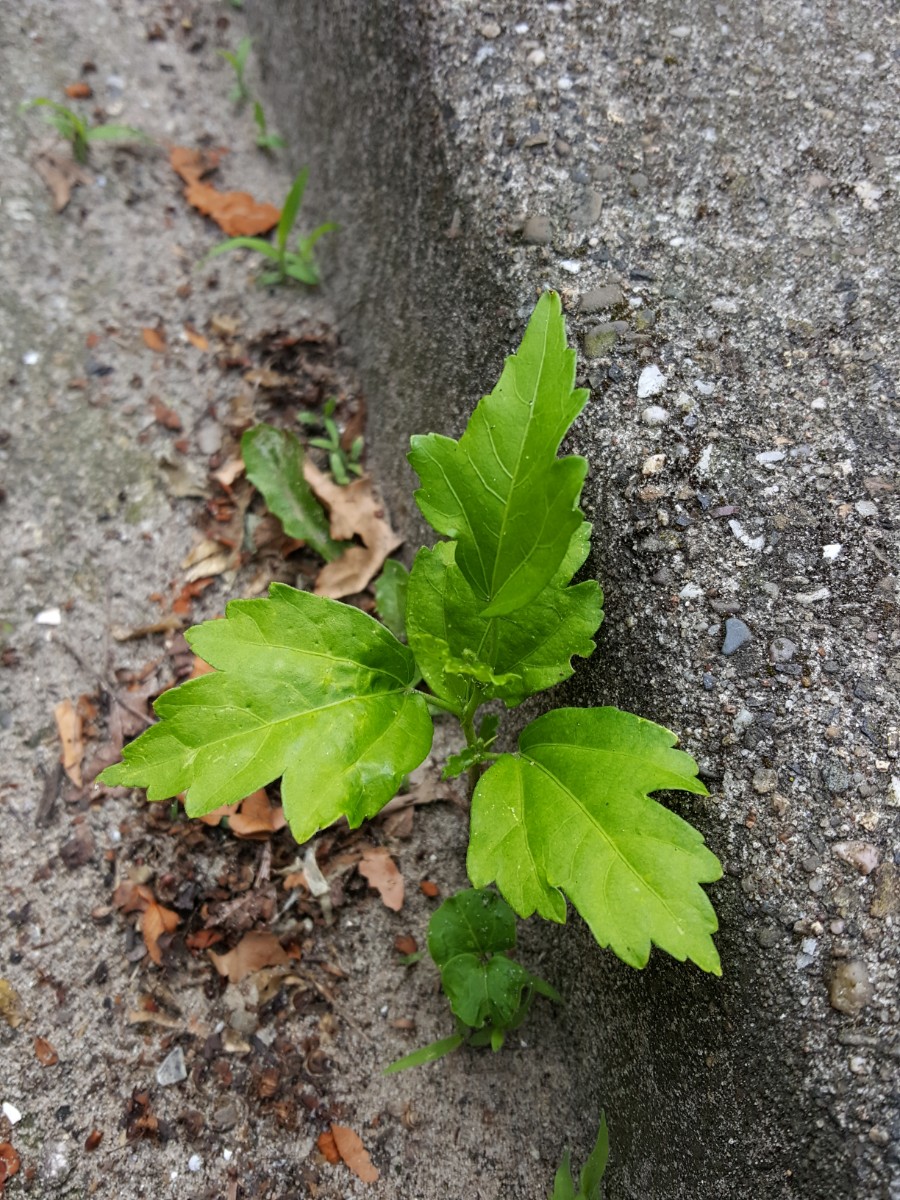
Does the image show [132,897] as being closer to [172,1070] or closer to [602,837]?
[172,1070]

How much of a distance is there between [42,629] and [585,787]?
1.61m

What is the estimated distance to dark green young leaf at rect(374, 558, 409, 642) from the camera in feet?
7.32

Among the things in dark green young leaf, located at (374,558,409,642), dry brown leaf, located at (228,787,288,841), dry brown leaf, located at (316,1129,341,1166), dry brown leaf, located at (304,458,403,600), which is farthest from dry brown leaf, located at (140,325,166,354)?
dry brown leaf, located at (316,1129,341,1166)

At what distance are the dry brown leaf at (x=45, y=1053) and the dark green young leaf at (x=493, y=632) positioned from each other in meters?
1.16

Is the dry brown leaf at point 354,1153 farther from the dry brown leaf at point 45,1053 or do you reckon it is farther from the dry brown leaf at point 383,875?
the dry brown leaf at point 45,1053

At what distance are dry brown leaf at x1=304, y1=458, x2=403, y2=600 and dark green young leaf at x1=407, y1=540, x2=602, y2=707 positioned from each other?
2.40ft

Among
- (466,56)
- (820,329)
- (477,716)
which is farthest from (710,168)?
(477,716)

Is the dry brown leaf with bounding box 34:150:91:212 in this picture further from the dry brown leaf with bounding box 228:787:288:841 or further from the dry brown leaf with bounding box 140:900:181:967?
the dry brown leaf with bounding box 140:900:181:967

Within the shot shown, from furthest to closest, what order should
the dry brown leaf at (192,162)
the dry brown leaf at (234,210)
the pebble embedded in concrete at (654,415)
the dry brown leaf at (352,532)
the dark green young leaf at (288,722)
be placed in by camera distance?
the dry brown leaf at (192,162), the dry brown leaf at (234,210), the dry brown leaf at (352,532), the pebble embedded in concrete at (654,415), the dark green young leaf at (288,722)

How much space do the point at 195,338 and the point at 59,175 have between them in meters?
0.84

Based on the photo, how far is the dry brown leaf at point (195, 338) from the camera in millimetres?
2863

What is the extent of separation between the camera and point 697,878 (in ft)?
4.46

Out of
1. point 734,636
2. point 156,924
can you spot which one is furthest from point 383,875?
point 734,636

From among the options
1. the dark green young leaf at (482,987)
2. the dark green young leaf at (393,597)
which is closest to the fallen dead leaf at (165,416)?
the dark green young leaf at (393,597)
